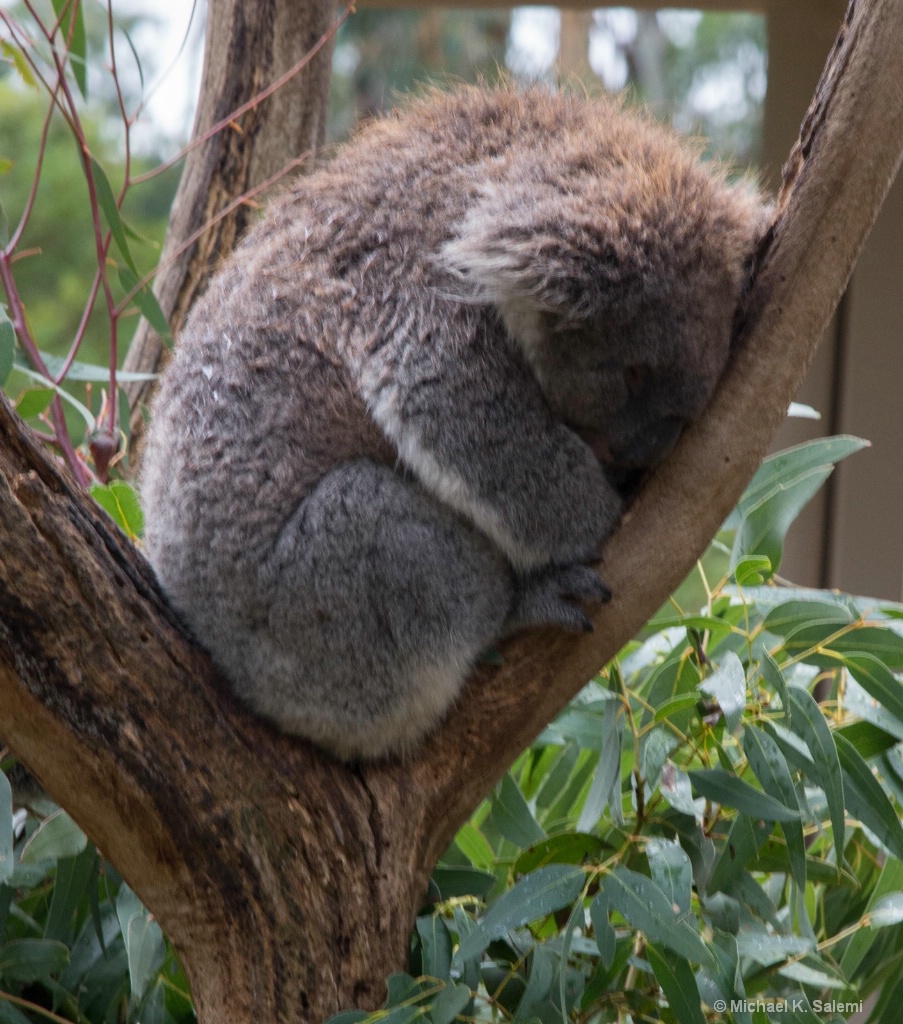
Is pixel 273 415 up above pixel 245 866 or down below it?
above

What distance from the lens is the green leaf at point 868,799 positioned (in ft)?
4.82

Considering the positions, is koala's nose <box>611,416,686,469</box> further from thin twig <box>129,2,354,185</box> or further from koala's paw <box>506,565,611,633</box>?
thin twig <box>129,2,354,185</box>

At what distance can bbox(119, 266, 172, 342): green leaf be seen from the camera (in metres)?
1.89

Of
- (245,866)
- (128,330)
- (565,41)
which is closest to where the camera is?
(245,866)

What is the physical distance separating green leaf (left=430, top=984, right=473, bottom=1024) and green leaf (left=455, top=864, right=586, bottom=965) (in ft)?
0.14

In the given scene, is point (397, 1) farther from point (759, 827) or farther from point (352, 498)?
point (759, 827)

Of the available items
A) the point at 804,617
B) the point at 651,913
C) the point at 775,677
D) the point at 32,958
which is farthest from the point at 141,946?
the point at 804,617

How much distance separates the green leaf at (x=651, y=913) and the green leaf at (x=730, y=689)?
23 cm

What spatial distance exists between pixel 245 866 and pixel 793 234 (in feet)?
3.77

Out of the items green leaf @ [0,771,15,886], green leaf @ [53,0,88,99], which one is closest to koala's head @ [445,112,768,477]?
green leaf @ [53,0,88,99]

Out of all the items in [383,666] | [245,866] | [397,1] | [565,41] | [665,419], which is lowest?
[245,866]

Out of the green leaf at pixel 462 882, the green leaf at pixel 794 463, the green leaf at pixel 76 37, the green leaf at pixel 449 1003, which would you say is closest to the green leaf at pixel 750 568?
the green leaf at pixel 794 463

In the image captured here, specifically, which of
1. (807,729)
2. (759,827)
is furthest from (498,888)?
(807,729)

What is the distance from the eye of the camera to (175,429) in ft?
5.29
